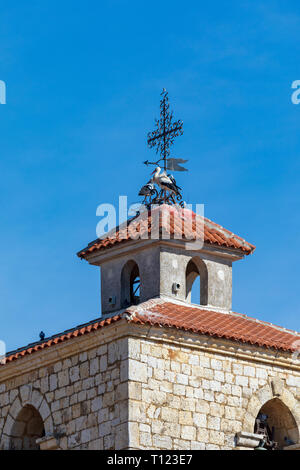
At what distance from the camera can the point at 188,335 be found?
110 ft

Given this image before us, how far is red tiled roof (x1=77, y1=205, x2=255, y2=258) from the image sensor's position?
1406 inches

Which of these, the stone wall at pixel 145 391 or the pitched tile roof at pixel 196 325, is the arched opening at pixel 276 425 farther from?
the pitched tile roof at pixel 196 325

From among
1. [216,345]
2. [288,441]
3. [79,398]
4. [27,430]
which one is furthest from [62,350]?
[288,441]

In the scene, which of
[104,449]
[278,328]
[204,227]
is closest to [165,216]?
[204,227]

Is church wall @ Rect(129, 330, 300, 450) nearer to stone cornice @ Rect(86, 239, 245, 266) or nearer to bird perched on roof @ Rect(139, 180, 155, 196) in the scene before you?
stone cornice @ Rect(86, 239, 245, 266)

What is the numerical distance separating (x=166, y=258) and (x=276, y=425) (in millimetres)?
4249

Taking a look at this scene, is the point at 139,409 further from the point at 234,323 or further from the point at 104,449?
the point at 234,323

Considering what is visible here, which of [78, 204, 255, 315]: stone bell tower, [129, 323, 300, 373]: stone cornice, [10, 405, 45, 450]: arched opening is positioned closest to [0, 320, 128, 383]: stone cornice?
[129, 323, 300, 373]: stone cornice

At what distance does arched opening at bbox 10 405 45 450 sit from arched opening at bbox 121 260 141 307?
10.3 ft

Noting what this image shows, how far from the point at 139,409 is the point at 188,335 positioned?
6.62 ft

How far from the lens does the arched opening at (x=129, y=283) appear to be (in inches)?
1433

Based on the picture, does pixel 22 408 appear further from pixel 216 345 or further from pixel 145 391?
pixel 216 345

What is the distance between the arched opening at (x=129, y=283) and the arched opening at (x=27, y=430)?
10.3ft

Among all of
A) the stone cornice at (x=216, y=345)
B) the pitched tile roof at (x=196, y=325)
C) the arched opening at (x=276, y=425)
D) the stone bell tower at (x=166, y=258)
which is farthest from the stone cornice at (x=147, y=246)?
the arched opening at (x=276, y=425)
